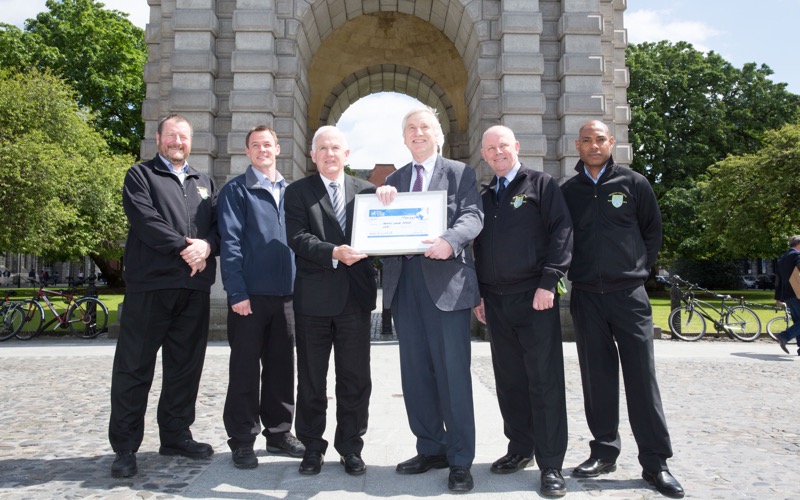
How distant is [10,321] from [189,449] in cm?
1044

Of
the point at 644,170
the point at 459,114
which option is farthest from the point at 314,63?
the point at 644,170

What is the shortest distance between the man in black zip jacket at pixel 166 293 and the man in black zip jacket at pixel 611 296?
276cm


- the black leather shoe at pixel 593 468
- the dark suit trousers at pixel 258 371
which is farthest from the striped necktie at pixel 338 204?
the black leather shoe at pixel 593 468

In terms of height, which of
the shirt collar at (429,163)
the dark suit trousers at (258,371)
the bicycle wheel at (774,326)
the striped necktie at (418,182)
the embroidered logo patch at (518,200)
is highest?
the shirt collar at (429,163)

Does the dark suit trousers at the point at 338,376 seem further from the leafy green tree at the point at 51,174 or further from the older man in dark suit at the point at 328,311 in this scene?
the leafy green tree at the point at 51,174

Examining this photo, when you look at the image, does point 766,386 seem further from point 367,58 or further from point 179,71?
point 367,58

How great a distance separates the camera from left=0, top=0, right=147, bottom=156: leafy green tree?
31359 mm

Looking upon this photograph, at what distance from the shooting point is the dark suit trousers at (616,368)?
405 cm

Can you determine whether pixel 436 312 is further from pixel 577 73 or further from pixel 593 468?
pixel 577 73

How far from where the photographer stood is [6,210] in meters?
20.2

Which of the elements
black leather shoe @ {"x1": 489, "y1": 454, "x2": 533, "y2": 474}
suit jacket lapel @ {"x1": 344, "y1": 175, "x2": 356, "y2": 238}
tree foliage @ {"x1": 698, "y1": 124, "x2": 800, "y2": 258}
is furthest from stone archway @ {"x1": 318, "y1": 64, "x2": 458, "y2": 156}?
tree foliage @ {"x1": 698, "y1": 124, "x2": 800, "y2": 258}

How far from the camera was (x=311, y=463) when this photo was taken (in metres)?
4.11

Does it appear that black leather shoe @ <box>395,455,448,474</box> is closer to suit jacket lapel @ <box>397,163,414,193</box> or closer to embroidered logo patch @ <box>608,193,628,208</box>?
suit jacket lapel @ <box>397,163,414,193</box>

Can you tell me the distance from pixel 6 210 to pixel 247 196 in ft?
64.2
